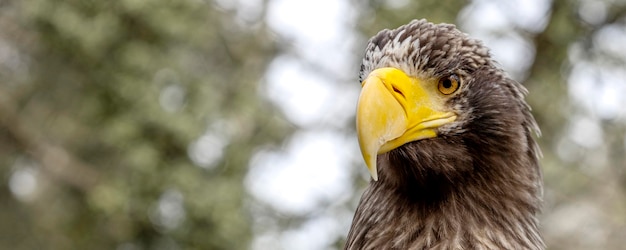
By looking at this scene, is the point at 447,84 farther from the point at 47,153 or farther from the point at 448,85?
the point at 47,153

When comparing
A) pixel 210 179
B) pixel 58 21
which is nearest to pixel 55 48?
pixel 58 21

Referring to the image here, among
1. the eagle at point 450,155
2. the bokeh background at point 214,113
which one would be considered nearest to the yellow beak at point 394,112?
the eagle at point 450,155

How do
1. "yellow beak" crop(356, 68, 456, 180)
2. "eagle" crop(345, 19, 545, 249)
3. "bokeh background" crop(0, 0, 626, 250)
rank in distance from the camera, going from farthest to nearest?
"bokeh background" crop(0, 0, 626, 250), "eagle" crop(345, 19, 545, 249), "yellow beak" crop(356, 68, 456, 180)

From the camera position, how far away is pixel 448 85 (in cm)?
311

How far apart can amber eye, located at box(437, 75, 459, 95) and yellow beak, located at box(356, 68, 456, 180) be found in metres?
0.02

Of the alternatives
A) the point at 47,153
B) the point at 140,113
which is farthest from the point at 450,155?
the point at 47,153

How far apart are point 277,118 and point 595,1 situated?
10.2 ft

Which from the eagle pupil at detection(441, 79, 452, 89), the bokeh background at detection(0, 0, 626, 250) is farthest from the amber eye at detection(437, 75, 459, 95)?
the bokeh background at detection(0, 0, 626, 250)

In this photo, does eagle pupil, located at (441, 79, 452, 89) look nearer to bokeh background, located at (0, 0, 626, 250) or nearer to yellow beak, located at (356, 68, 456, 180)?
yellow beak, located at (356, 68, 456, 180)

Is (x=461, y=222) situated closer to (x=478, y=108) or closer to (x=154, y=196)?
(x=478, y=108)

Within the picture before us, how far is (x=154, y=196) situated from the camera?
8.59 metres

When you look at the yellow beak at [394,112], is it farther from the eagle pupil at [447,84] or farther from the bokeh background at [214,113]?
the bokeh background at [214,113]

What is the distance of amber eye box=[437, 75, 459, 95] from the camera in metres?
3.10

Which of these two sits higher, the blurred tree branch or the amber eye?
the blurred tree branch
